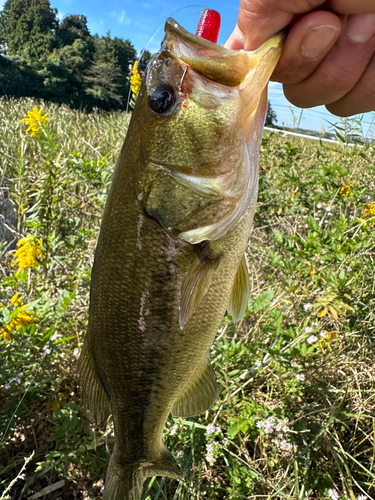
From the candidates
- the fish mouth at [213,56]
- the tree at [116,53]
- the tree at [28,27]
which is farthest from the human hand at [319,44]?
the tree at [28,27]

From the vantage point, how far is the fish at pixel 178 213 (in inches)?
46.3

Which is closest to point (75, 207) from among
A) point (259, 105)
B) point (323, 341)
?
point (323, 341)

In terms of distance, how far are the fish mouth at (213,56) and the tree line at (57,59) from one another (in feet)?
106

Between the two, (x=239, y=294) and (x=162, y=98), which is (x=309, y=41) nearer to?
(x=162, y=98)

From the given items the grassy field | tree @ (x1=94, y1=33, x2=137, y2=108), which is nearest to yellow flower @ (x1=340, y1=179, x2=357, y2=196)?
the grassy field

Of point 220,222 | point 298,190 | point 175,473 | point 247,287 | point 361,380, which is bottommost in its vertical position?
point 175,473

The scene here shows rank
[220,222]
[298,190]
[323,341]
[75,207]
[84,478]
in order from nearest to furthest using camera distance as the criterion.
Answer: [220,222] < [84,478] < [323,341] < [75,207] < [298,190]

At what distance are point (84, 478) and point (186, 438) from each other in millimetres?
655

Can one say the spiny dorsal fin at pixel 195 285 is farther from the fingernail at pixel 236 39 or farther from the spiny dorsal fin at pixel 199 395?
the fingernail at pixel 236 39

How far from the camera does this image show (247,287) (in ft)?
4.45

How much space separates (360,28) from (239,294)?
1051 mm

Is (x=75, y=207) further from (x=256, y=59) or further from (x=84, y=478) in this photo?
(x=256, y=59)

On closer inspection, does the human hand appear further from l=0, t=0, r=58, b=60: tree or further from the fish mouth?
l=0, t=0, r=58, b=60: tree

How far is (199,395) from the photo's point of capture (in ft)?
4.82
